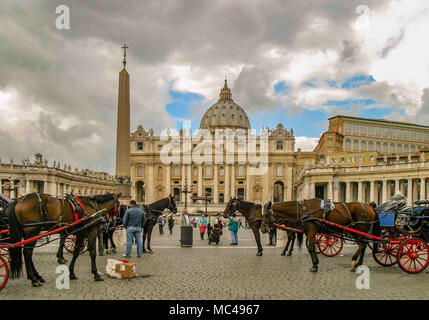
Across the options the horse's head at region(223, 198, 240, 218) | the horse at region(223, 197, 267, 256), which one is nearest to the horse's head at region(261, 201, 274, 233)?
the horse at region(223, 197, 267, 256)

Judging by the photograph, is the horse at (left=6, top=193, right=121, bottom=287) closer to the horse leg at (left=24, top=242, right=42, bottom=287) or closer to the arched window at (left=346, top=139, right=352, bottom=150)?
the horse leg at (left=24, top=242, right=42, bottom=287)

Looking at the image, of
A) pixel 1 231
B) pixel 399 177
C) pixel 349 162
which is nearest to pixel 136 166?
pixel 349 162

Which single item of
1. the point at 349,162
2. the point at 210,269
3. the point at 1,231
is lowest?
the point at 210,269

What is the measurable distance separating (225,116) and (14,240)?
123 meters

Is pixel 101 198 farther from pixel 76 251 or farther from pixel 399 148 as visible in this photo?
pixel 399 148

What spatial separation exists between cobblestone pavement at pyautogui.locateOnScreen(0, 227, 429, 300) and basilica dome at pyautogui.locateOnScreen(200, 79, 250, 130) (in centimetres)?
11657

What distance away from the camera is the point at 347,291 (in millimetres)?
8289

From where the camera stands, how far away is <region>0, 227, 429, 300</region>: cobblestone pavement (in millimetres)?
7906

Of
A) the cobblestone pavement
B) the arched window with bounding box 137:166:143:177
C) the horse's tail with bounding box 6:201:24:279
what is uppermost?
the arched window with bounding box 137:166:143:177

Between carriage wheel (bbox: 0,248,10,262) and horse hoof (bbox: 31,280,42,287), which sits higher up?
carriage wheel (bbox: 0,248,10,262)

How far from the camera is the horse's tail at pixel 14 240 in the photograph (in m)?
8.45
